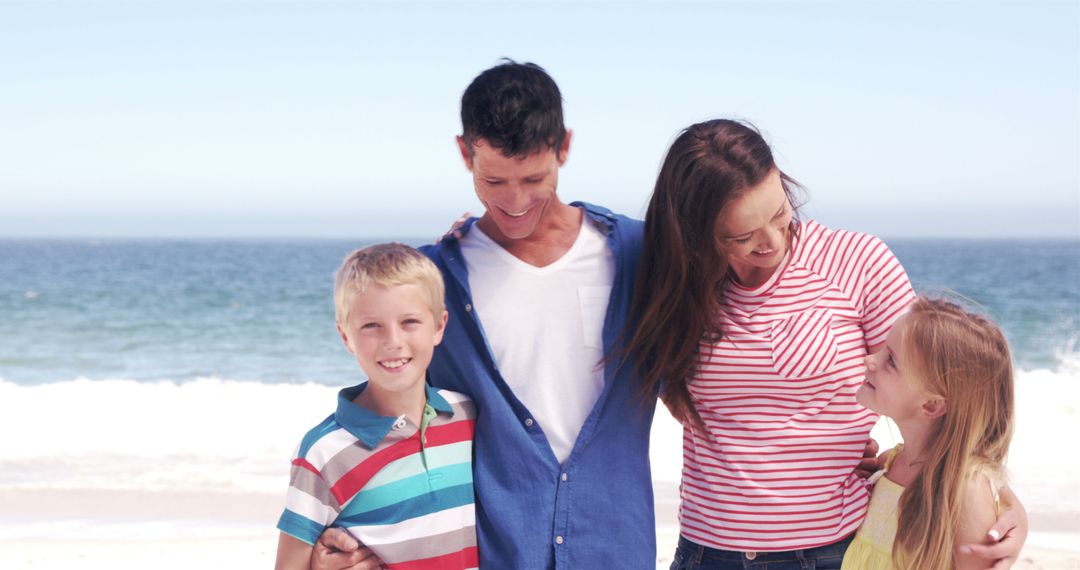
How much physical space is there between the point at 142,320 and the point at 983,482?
731 inches

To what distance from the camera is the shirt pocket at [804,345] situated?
7.54ft

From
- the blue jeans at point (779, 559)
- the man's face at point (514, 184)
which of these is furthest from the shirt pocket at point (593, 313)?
the blue jeans at point (779, 559)

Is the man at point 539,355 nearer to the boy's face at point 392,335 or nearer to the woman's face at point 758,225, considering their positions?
the boy's face at point 392,335

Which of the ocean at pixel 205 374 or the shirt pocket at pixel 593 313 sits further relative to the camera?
the ocean at pixel 205 374

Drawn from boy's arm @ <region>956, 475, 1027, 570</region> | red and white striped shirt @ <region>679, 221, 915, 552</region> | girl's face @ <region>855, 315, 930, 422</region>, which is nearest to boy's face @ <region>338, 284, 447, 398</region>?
red and white striped shirt @ <region>679, 221, 915, 552</region>

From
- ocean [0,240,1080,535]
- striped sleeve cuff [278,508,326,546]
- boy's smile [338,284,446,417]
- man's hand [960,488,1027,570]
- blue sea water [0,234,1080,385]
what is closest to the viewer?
man's hand [960,488,1027,570]

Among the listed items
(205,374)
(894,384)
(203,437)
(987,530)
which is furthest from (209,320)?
(987,530)

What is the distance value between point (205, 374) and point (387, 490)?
39.6 ft

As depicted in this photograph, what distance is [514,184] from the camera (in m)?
2.35

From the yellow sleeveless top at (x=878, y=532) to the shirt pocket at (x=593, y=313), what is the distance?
28.5 inches

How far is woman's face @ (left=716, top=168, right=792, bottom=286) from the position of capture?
231 cm

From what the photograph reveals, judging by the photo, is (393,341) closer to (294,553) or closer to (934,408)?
(294,553)

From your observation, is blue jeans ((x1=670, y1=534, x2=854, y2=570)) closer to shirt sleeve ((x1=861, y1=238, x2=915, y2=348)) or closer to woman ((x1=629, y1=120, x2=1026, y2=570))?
woman ((x1=629, y1=120, x2=1026, y2=570))

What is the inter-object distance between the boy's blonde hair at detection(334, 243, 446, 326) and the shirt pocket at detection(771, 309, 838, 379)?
795mm
